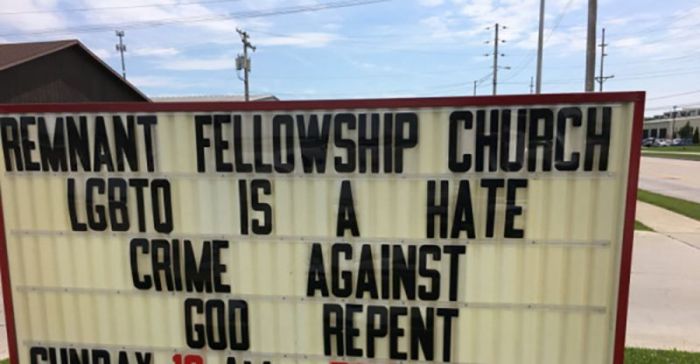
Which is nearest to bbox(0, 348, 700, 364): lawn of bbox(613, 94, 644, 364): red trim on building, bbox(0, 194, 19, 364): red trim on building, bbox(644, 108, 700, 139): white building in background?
bbox(0, 194, 19, 364): red trim on building

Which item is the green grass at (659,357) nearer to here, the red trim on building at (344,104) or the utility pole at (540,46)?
the red trim on building at (344,104)

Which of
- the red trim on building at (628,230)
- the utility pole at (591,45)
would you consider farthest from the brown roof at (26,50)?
the red trim on building at (628,230)

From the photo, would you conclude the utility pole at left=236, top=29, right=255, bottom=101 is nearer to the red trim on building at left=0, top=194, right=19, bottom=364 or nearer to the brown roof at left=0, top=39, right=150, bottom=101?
the brown roof at left=0, top=39, right=150, bottom=101

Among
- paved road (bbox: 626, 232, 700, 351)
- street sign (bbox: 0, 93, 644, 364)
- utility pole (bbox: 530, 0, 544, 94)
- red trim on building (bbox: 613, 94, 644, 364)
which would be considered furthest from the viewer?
utility pole (bbox: 530, 0, 544, 94)

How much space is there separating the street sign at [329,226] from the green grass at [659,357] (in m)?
1.84

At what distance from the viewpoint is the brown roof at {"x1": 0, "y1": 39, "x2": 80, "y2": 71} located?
19.7 metres

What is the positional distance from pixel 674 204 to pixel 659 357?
1216 centimetres

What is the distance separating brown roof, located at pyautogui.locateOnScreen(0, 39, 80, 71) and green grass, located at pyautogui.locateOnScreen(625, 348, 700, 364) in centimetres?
2366

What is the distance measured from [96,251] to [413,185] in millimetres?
2128

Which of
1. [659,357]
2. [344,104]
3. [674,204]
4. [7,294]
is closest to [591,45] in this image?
[674,204]

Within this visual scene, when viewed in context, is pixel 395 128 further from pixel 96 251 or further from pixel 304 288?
pixel 96 251

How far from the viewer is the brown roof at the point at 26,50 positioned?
19.7 m

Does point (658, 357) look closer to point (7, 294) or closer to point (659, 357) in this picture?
point (659, 357)

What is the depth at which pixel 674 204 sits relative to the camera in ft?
44.7
